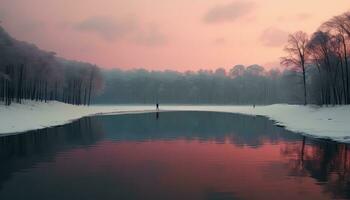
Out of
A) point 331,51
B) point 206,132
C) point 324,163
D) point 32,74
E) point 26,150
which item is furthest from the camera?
point 32,74

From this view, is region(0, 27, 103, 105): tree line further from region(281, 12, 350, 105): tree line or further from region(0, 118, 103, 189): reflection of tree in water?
region(281, 12, 350, 105): tree line

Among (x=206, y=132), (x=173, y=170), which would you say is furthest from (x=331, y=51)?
(x=173, y=170)

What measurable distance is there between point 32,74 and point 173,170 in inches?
2653

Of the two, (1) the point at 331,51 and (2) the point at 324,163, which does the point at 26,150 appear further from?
(1) the point at 331,51

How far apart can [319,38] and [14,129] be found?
49.6 meters


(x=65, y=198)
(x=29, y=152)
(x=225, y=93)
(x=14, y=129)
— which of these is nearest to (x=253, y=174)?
(x=65, y=198)

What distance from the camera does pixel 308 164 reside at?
19.3 meters

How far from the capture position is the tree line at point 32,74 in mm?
65125

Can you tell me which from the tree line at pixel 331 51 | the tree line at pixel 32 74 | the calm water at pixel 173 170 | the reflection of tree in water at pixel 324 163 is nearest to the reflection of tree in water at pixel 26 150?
the calm water at pixel 173 170

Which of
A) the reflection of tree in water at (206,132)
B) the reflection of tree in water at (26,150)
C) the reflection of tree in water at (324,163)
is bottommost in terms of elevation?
the reflection of tree in water at (26,150)

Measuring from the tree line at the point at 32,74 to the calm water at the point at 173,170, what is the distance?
36.5 meters

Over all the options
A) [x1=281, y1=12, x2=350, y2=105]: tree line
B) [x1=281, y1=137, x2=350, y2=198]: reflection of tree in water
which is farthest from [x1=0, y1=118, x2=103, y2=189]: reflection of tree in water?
[x1=281, y1=12, x2=350, y2=105]: tree line

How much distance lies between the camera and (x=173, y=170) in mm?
17766

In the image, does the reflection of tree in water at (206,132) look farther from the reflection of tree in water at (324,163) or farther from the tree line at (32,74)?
the tree line at (32,74)
